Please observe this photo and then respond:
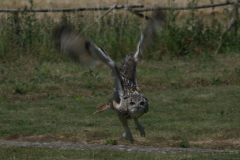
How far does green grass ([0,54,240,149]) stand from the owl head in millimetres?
2919

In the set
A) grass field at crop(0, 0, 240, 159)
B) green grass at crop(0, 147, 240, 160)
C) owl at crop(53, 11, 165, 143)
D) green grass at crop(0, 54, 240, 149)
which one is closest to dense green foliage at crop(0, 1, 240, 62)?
grass field at crop(0, 0, 240, 159)

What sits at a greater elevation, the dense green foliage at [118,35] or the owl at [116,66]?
the owl at [116,66]

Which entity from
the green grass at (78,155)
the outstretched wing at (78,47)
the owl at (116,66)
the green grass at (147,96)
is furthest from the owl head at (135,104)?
the green grass at (147,96)

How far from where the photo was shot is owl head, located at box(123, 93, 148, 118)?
23.7ft

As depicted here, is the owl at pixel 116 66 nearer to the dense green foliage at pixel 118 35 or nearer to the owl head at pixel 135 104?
the owl head at pixel 135 104

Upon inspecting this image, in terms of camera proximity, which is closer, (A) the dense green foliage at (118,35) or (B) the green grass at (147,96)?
(B) the green grass at (147,96)

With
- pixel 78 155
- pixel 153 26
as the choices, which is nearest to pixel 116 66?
pixel 153 26

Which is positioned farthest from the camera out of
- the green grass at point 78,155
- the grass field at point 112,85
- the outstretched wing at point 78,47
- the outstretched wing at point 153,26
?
the grass field at point 112,85

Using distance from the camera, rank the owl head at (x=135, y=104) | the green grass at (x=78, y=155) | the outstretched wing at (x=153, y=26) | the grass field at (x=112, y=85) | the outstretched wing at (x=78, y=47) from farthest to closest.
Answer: the grass field at (x=112, y=85) → the outstretched wing at (x=153, y=26) → the green grass at (x=78, y=155) → the outstretched wing at (x=78, y=47) → the owl head at (x=135, y=104)

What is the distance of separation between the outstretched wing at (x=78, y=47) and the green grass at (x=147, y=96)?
9.54ft

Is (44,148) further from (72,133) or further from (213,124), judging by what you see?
(213,124)

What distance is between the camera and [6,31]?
19.2 meters

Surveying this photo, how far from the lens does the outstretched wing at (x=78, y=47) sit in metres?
7.50

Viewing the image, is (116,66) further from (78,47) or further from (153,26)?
(153,26)
